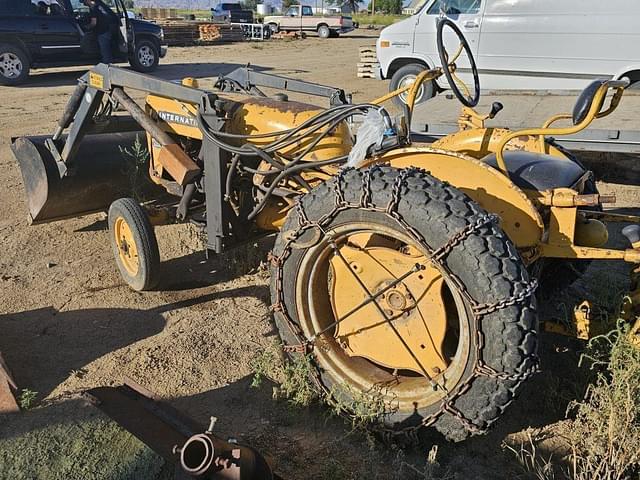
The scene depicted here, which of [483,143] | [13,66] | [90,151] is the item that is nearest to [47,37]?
[13,66]

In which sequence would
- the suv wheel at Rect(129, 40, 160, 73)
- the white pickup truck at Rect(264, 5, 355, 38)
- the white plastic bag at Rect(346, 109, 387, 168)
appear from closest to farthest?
the white plastic bag at Rect(346, 109, 387, 168) → the suv wheel at Rect(129, 40, 160, 73) → the white pickup truck at Rect(264, 5, 355, 38)

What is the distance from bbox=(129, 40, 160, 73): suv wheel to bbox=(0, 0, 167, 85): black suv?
0.43 metres

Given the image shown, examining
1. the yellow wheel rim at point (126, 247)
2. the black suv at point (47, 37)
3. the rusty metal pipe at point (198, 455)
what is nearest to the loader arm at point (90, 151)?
the yellow wheel rim at point (126, 247)

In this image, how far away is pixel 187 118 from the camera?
15.4ft

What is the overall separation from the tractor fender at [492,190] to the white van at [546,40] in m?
6.68

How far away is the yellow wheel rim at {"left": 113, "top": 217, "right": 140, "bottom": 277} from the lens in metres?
4.70

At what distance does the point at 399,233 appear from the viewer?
9.22 feet

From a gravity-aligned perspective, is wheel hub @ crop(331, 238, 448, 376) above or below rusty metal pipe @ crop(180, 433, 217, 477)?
above

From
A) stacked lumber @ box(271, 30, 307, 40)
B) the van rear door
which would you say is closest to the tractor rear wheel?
the van rear door

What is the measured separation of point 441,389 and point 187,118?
2872 millimetres

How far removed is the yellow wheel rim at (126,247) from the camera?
15.4 feet

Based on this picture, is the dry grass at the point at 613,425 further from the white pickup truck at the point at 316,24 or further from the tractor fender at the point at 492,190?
the white pickup truck at the point at 316,24

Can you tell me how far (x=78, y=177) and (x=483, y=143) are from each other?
323cm

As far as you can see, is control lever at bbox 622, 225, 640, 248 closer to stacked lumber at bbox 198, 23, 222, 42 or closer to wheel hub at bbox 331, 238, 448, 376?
wheel hub at bbox 331, 238, 448, 376
